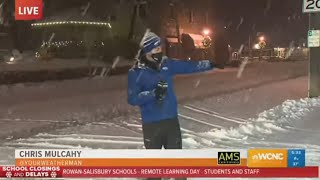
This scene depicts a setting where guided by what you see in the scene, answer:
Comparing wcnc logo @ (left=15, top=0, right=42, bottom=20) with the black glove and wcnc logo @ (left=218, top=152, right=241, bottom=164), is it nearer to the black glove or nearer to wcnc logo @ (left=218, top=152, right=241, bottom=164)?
the black glove

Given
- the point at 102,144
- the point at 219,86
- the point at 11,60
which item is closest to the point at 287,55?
the point at 11,60

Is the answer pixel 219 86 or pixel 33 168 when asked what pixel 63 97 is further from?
pixel 33 168

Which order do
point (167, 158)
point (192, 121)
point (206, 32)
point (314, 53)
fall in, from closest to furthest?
point (167, 158) → point (192, 121) → point (314, 53) → point (206, 32)

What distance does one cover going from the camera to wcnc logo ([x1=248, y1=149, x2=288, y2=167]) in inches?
191

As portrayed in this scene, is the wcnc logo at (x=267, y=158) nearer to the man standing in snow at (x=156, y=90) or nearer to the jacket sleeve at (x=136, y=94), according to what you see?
the man standing in snow at (x=156, y=90)

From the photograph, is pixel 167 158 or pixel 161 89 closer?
pixel 161 89

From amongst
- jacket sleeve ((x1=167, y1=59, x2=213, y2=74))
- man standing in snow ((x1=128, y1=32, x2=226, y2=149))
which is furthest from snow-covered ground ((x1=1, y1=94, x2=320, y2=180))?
man standing in snow ((x1=128, y1=32, x2=226, y2=149))

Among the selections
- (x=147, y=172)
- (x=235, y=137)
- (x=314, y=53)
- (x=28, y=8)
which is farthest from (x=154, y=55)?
(x=314, y=53)

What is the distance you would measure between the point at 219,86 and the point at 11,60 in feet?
45.1

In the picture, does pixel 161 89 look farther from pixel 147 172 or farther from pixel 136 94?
pixel 147 172

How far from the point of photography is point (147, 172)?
488 centimetres

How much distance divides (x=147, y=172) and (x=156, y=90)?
77cm

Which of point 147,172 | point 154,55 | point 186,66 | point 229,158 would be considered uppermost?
point 154,55

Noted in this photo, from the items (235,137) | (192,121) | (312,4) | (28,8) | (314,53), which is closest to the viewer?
(28,8)
